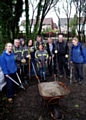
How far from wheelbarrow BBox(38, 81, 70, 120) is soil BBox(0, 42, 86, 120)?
0.92ft

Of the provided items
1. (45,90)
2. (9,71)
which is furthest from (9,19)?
(45,90)

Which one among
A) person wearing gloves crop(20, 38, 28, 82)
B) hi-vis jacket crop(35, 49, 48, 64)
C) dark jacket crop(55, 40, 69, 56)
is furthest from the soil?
dark jacket crop(55, 40, 69, 56)

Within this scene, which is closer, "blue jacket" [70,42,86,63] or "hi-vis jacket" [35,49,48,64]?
"blue jacket" [70,42,86,63]

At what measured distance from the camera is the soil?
4.98m

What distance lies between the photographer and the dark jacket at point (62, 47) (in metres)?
7.65

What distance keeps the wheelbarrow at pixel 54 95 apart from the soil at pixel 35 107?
281 mm

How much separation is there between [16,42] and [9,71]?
54.7 inches

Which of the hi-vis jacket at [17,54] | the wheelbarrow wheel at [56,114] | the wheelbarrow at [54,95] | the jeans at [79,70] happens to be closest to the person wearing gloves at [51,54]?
the jeans at [79,70]

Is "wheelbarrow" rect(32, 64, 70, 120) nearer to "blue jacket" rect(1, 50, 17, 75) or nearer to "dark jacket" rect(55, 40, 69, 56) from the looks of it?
"blue jacket" rect(1, 50, 17, 75)

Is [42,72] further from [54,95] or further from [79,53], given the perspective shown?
[54,95]

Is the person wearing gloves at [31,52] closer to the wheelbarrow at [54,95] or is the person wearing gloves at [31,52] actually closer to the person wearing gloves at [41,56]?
the person wearing gloves at [41,56]

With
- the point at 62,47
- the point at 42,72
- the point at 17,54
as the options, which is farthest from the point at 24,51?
the point at 62,47

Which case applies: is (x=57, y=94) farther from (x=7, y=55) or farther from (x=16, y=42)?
(x=16, y=42)

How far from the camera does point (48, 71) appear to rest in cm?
882
